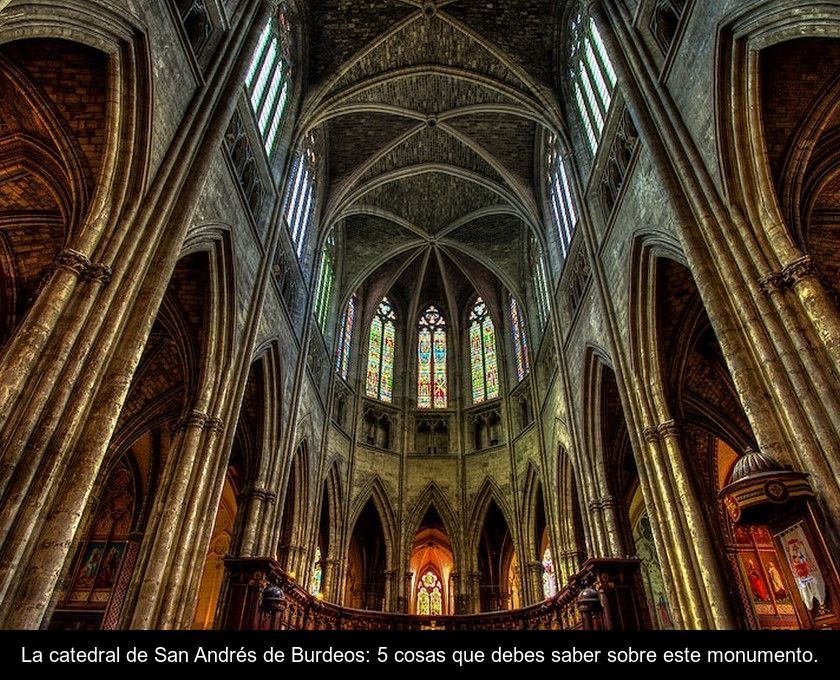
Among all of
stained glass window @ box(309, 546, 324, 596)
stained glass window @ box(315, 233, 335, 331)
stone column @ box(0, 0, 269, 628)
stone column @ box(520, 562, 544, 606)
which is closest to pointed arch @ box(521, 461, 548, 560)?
stone column @ box(520, 562, 544, 606)

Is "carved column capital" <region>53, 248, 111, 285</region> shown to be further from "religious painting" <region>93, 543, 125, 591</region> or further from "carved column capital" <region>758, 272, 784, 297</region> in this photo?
"religious painting" <region>93, 543, 125, 591</region>

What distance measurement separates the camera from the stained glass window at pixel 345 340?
75.3 ft

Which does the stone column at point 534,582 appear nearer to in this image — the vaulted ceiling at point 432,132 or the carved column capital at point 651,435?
the carved column capital at point 651,435

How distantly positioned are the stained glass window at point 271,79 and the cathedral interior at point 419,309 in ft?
0.52

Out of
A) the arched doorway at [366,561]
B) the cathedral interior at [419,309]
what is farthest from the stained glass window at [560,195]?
the arched doorway at [366,561]

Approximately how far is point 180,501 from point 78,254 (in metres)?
4.56

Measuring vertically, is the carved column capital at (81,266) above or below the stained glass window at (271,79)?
below

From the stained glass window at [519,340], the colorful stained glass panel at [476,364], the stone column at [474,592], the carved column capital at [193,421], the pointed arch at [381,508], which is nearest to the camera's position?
the carved column capital at [193,421]

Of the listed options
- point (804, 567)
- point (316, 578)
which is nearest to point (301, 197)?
point (316, 578)

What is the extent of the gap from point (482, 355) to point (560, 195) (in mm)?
8914

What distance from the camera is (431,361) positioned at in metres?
25.9

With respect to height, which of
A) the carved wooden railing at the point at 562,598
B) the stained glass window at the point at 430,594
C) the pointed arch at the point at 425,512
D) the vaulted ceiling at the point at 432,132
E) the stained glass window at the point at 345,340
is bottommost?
the carved wooden railing at the point at 562,598

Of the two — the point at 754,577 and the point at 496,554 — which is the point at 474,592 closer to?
the point at 496,554

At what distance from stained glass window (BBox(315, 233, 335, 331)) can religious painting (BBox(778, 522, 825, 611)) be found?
54.7 feet
